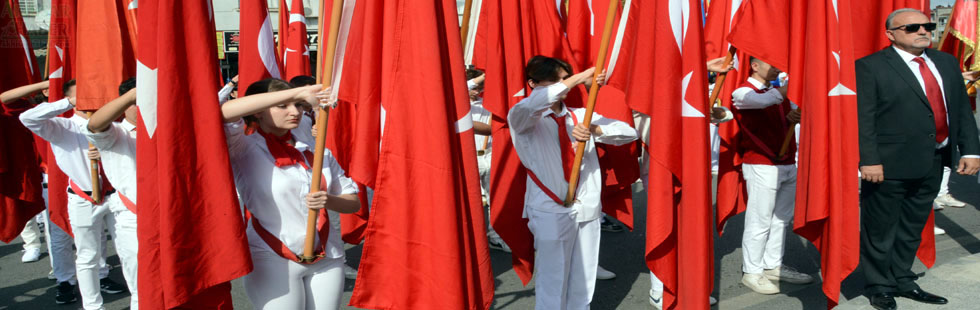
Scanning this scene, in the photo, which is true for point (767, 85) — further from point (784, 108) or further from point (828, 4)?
point (828, 4)

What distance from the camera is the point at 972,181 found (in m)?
9.95

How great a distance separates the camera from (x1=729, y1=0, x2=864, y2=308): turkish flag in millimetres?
4086

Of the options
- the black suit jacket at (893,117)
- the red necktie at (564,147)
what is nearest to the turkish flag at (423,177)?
the red necktie at (564,147)

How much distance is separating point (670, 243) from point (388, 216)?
68.2 inches

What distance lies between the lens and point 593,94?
160 inches

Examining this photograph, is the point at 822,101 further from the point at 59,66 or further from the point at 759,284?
the point at 59,66

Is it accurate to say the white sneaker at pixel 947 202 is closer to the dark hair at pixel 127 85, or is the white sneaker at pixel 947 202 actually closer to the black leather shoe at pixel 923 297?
the black leather shoe at pixel 923 297

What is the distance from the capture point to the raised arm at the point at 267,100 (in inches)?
113

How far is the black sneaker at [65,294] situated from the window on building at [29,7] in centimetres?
1851

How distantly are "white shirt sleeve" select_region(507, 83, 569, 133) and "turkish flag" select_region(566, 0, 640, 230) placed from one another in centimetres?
132

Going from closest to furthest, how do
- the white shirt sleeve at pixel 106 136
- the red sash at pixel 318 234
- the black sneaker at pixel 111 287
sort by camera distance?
the red sash at pixel 318 234
the white shirt sleeve at pixel 106 136
the black sneaker at pixel 111 287

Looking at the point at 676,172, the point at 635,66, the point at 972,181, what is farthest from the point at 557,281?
the point at 972,181

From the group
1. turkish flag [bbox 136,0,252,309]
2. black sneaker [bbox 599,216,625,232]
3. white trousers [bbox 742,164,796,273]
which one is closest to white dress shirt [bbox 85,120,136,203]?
turkish flag [bbox 136,0,252,309]

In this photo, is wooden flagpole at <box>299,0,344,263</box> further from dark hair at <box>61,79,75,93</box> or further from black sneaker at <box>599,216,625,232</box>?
black sneaker at <box>599,216,625,232</box>
